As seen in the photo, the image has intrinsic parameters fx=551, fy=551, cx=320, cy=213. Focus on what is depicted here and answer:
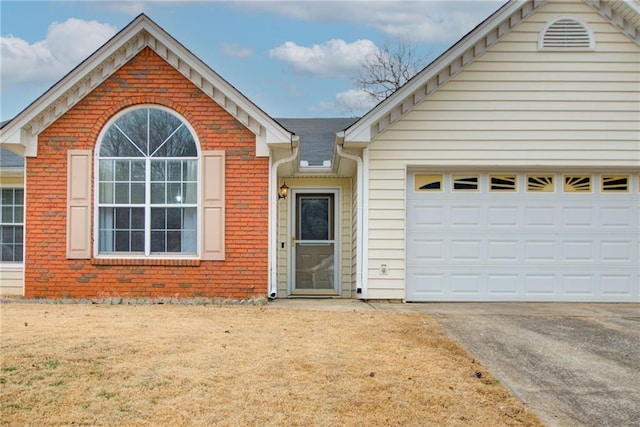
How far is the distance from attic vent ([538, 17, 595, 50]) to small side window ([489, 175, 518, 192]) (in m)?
2.39

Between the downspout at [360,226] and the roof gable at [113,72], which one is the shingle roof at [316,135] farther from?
the roof gable at [113,72]

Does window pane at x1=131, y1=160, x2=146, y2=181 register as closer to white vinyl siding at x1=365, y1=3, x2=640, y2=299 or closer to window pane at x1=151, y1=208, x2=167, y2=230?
window pane at x1=151, y1=208, x2=167, y2=230

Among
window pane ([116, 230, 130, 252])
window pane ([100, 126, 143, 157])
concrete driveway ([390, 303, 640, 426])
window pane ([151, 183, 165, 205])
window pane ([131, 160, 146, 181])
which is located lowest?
concrete driveway ([390, 303, 640, 426])

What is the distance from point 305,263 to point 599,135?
653 cm

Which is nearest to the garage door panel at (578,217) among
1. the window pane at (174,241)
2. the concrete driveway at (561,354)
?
the concrete driveway at (561,354)

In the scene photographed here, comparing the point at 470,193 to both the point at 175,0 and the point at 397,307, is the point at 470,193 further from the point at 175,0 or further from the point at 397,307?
the point at 175,0

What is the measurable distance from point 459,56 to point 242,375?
7.16 metres

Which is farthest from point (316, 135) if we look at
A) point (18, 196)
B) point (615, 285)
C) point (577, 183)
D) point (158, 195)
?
point (615, 285)

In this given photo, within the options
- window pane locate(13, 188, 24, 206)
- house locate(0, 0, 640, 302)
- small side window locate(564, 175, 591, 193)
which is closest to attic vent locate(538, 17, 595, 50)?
house locate(0, 0, 640, 302)


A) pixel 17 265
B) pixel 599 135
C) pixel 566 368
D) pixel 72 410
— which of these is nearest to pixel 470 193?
pixel 599 135

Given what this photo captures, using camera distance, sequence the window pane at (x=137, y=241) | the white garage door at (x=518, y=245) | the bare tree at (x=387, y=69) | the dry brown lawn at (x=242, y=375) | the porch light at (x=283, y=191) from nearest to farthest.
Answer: the dry brown lawn at (x=242, y=375)
the window pane at (x=137, y=241)
the white garage door at (x=518, y=245)
the porch light at (x=283, y=191)
the bare tree at (x=387, y=69)

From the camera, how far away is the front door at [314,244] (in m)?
12.6

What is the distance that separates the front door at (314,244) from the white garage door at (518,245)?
118 inches

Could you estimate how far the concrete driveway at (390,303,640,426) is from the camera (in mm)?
4117
